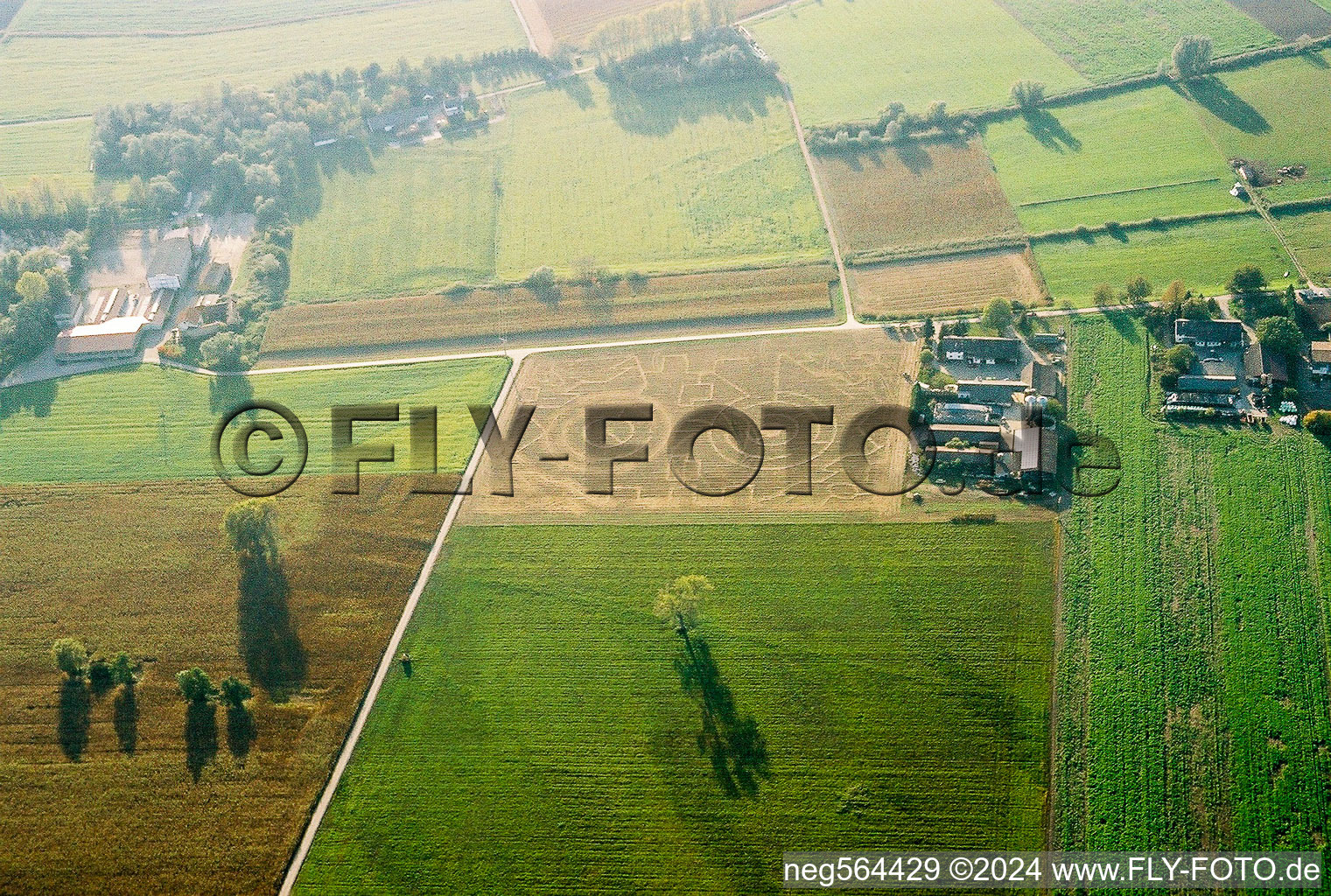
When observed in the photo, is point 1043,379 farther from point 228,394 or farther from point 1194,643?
point 228,394

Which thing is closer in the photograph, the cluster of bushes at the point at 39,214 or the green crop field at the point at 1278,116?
Result: the green crop field at the point at 1278,116

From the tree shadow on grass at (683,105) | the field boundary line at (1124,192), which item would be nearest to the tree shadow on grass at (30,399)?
the tree shadow on grass at (683,105)

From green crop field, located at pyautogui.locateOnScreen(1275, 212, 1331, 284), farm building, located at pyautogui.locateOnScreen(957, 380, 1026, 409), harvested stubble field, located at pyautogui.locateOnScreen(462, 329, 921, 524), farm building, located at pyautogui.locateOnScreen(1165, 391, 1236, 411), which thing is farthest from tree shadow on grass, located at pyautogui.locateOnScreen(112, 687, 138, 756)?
green crop field, located at pyautogui.locateOnScreen(1275, 212, 1331, 284)

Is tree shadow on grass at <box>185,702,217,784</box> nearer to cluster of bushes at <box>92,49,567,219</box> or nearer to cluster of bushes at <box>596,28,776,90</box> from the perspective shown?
cluster of bushes at <box>92,49,567,219</box>

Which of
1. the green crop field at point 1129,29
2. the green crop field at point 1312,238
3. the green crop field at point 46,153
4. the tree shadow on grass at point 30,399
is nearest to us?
the green crop field at point 1312,238

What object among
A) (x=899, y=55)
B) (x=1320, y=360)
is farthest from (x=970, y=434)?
(x=899, y=55)

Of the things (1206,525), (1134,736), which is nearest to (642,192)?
(1206,525)

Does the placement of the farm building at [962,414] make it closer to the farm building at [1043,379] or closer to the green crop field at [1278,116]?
the farm building at [1043,379]
